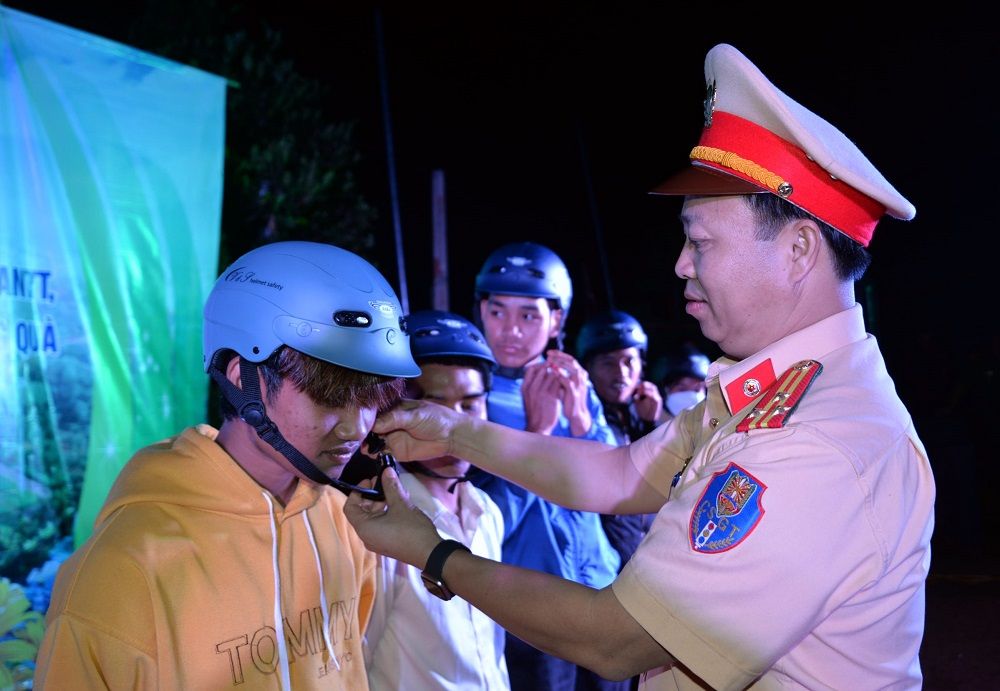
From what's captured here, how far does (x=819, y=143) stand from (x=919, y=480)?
82cm

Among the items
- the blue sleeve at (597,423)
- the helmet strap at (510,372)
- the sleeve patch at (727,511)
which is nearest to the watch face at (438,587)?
the sleeve patch at (727,511)

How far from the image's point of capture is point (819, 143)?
6.50ft

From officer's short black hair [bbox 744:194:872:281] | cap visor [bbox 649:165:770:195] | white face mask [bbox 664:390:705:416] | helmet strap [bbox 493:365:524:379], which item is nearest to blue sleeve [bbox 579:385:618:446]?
helmet strap [bbox 493:365:524:379]

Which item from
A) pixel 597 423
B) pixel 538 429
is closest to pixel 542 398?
pixel 538 429

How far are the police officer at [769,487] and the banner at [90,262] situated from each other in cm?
264

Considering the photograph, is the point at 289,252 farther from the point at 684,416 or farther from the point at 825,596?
the point at 825,596

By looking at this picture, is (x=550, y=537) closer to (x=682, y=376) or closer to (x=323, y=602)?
(x=323, y=602)

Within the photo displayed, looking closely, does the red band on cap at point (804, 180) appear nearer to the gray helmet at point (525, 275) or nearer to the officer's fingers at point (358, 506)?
the officer's fingers at point (358, 506)

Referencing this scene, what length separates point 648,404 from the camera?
247 inches

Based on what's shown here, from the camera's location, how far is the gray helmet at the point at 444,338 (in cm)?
358

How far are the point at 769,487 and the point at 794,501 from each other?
0.18 feet

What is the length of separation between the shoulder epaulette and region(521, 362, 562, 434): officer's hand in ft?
7.09

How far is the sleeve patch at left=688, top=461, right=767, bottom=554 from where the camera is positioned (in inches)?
69.0

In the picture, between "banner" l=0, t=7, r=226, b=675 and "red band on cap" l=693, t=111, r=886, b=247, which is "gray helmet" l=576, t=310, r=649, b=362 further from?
"red band on cap" l=693, t=111, r=886, b=247
